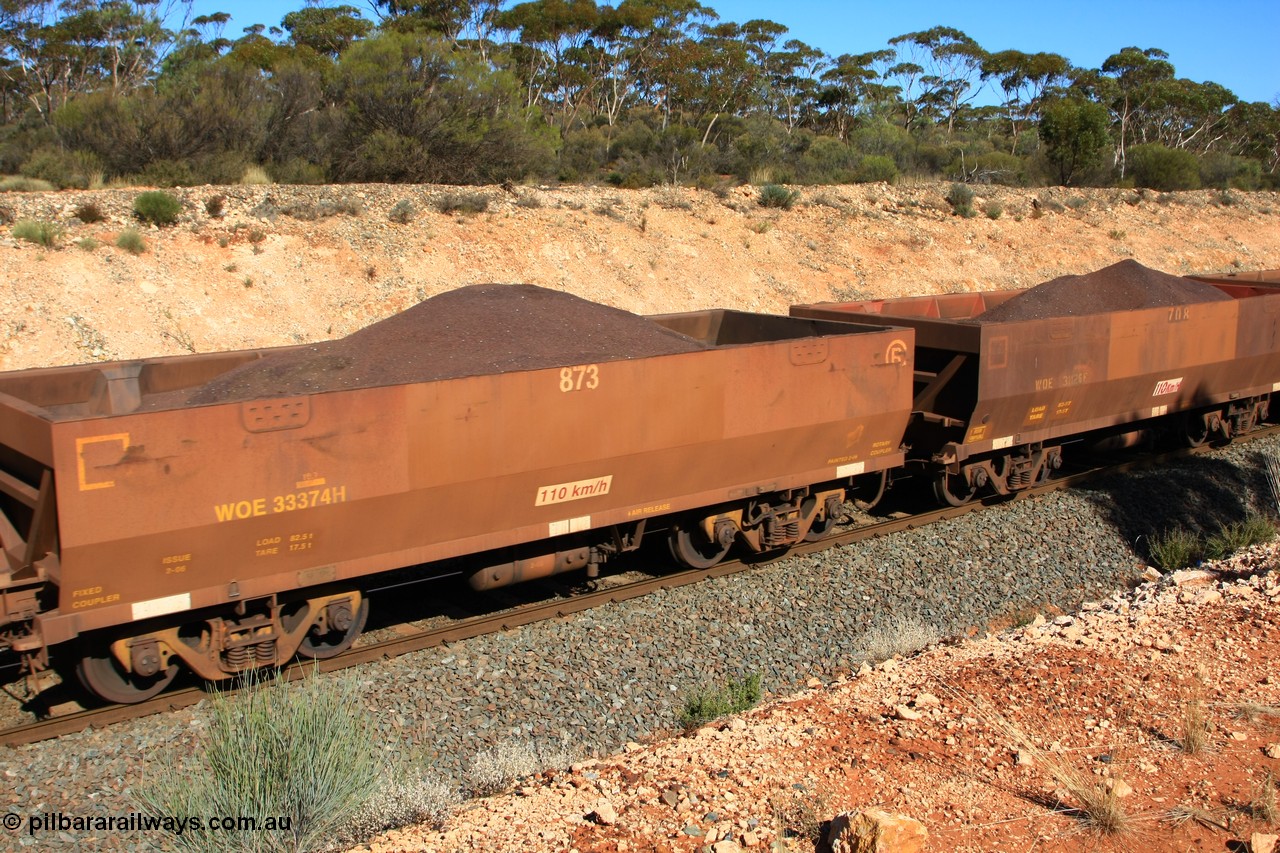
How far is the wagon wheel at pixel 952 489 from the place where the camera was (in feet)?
41.2

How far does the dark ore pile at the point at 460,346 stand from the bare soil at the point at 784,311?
341 cm

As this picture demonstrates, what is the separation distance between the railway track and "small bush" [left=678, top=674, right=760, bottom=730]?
185cm

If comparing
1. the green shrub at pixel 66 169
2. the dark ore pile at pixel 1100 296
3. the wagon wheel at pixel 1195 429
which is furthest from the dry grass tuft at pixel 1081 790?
the green shrub at pixel 66 169

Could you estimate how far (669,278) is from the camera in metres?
26.5

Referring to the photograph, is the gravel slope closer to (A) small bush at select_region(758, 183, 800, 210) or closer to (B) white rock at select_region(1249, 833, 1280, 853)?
(B) white rock at select_region(1249, 833, 1280, 853)

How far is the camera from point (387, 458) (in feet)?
25.3

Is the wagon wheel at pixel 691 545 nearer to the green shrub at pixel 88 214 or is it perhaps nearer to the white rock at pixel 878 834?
the white rock at pixel 878 834

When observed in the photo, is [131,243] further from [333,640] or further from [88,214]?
[333,640]

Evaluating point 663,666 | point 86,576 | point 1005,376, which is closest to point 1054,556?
point 1005,376

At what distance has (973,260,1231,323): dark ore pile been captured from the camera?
13.5 meters

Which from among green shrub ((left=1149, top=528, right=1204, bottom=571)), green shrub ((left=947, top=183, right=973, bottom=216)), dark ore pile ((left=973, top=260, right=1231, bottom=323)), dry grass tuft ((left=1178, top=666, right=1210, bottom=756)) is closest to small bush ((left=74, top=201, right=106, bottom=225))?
dark ore pile ((left=973, top=260, right=1231, bottom=323))

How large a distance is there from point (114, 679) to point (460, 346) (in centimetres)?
363

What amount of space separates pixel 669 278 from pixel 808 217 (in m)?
7.75

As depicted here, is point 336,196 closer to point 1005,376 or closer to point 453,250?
point 453,250
